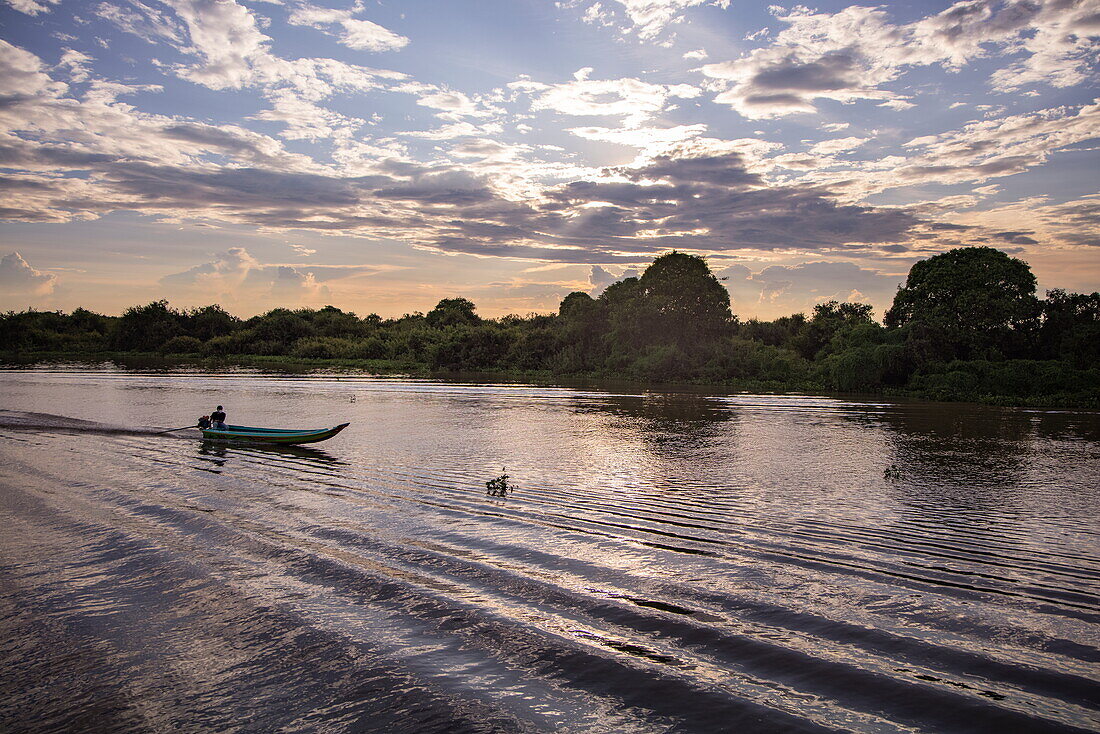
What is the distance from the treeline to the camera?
55562mm

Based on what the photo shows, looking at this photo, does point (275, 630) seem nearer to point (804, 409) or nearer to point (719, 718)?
point (719, 718)

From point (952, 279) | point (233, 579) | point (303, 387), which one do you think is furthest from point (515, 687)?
point (952, 279)

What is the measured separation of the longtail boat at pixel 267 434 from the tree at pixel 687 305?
201 ft

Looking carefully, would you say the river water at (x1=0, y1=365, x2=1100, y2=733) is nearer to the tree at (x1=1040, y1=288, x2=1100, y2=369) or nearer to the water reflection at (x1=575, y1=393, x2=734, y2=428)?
the water reflection at (x1=575, y1=393, x2=734, y2=428)

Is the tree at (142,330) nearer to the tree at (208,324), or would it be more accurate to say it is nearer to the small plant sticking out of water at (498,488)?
the tree at (208,324)

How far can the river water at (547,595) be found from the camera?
702 cm

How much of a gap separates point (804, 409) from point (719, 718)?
1654 inches

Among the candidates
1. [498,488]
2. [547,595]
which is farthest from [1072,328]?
[547,595]

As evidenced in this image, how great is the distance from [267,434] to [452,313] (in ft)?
424

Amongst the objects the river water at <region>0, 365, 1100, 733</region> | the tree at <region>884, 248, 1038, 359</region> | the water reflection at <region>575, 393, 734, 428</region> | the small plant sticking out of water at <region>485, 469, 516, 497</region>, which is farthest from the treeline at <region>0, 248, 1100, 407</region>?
the small plant sticking out of water at <region>485, 469, 516, 497</region>

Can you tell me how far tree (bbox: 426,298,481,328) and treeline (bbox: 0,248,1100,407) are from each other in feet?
15.6

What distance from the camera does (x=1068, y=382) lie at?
5053 centimetres

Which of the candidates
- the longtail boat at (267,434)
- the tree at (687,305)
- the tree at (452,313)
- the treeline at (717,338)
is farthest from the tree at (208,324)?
the longtail boat at (267,434)

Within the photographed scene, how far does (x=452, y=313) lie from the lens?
504 ft
